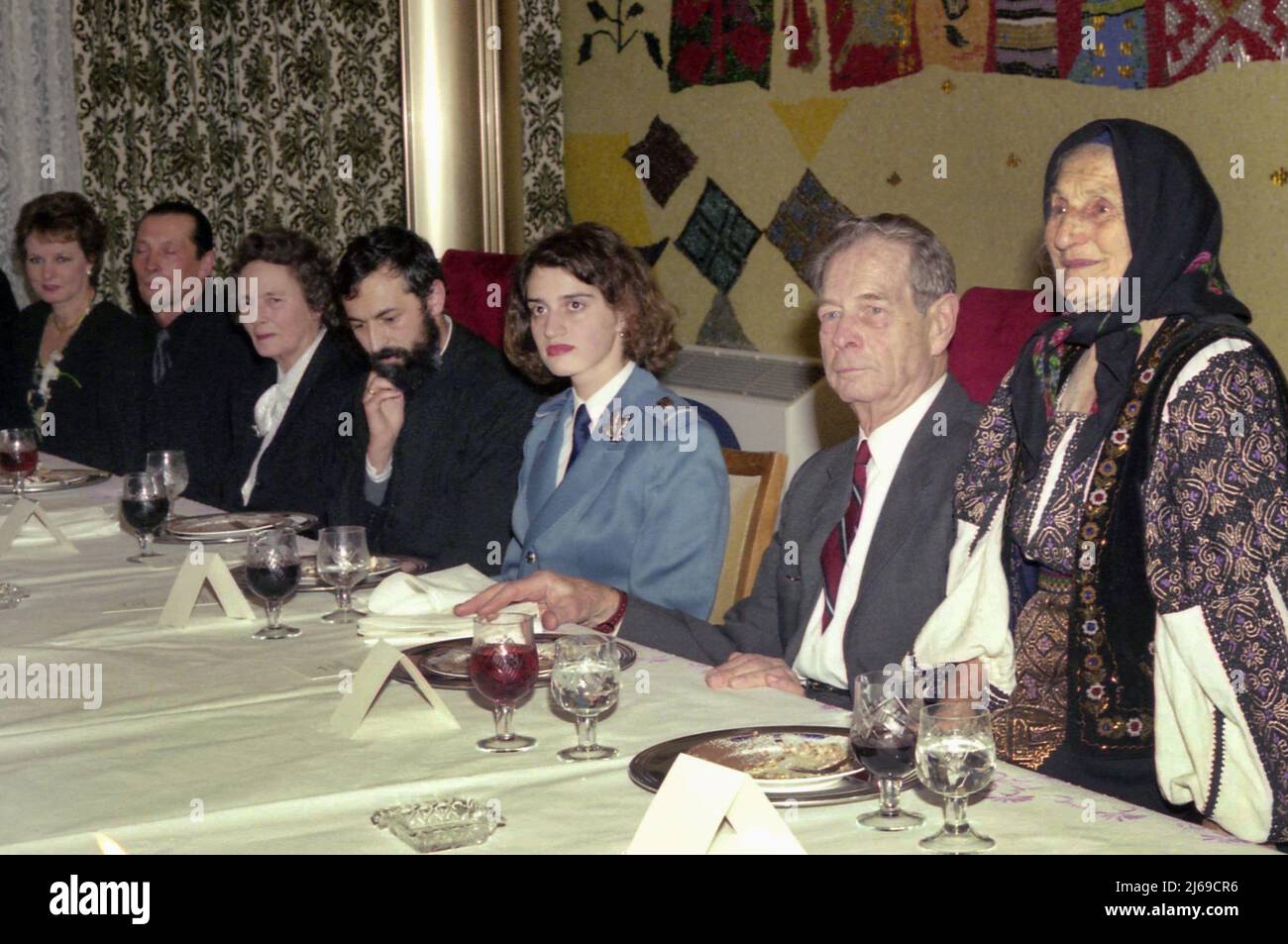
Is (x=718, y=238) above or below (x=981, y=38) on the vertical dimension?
below

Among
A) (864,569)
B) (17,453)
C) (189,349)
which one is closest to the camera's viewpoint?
(864,569)

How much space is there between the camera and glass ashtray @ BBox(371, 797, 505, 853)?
1360 mm

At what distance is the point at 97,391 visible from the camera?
4598 mm

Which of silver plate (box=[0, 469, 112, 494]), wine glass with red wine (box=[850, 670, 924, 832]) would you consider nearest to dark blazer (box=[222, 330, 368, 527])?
silver plate (box=[0, 469, 112, 494])

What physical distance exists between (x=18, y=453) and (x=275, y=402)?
630 mm

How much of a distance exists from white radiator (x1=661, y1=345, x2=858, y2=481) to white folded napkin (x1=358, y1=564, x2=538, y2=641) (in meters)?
2.23

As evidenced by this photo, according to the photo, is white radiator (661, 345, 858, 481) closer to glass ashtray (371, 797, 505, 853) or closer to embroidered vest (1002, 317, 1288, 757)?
embroidered vest (1002, 317, 1288, 757)

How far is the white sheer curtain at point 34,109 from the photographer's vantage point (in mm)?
5770

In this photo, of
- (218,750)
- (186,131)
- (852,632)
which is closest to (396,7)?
(186,131)

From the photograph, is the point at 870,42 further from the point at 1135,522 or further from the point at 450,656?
the point at 450,656

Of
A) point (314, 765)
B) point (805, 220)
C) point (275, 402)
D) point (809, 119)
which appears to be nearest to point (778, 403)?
point (805, 220)

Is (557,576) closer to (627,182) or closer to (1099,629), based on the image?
(1099,629)

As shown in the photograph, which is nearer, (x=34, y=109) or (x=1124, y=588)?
(x=1124, y=588)

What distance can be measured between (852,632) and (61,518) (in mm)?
1640
